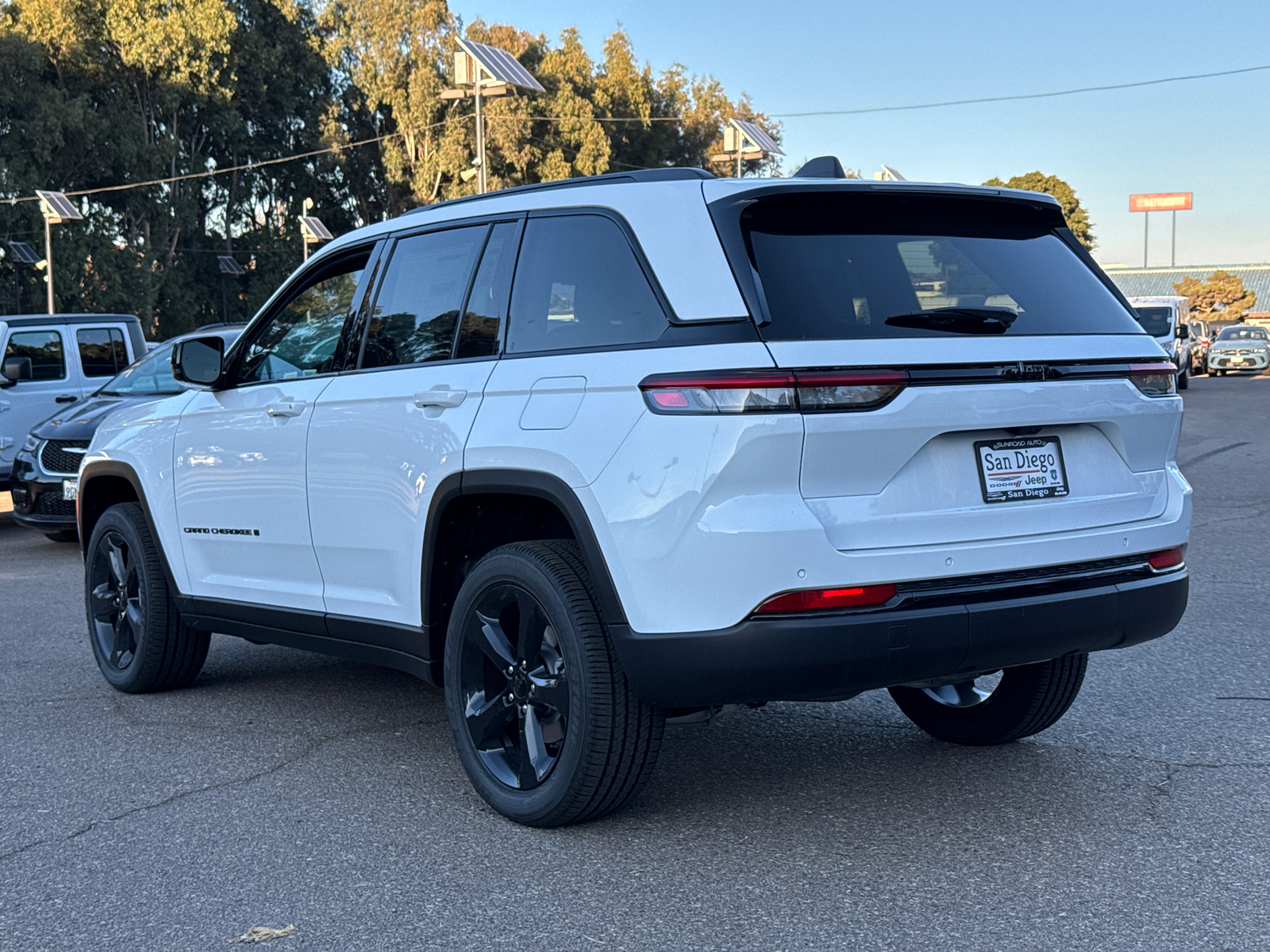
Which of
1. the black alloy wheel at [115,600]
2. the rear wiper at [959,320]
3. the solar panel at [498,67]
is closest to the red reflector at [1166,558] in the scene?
the rear wiper at [959,320]

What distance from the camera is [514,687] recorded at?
164 inches

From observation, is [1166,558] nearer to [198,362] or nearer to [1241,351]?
[198,362]

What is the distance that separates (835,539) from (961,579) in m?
Answer: 0.40

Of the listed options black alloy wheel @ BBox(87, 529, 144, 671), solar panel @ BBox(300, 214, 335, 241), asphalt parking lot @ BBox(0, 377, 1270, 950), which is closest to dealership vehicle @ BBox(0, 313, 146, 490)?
black alloy wheel @ BBox(87, 529, 144, 671)

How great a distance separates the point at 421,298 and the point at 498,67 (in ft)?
75.3

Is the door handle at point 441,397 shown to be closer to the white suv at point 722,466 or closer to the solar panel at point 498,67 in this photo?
the white suv at point 722,466

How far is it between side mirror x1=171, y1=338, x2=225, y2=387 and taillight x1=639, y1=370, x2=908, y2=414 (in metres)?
2.62

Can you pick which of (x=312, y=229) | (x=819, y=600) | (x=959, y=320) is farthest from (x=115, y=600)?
(x=312, y=229)

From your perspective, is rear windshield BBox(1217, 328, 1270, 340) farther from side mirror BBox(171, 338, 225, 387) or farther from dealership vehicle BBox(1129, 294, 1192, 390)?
side mirror BBox(171, 338, 225, 387)

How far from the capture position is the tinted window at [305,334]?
16.7 ft

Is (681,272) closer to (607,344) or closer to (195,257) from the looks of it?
(607,344)

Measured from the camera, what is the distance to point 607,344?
12.7ft

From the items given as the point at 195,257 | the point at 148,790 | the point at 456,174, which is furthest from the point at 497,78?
the point at 195,257

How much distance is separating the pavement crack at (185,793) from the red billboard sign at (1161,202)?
168 meters
